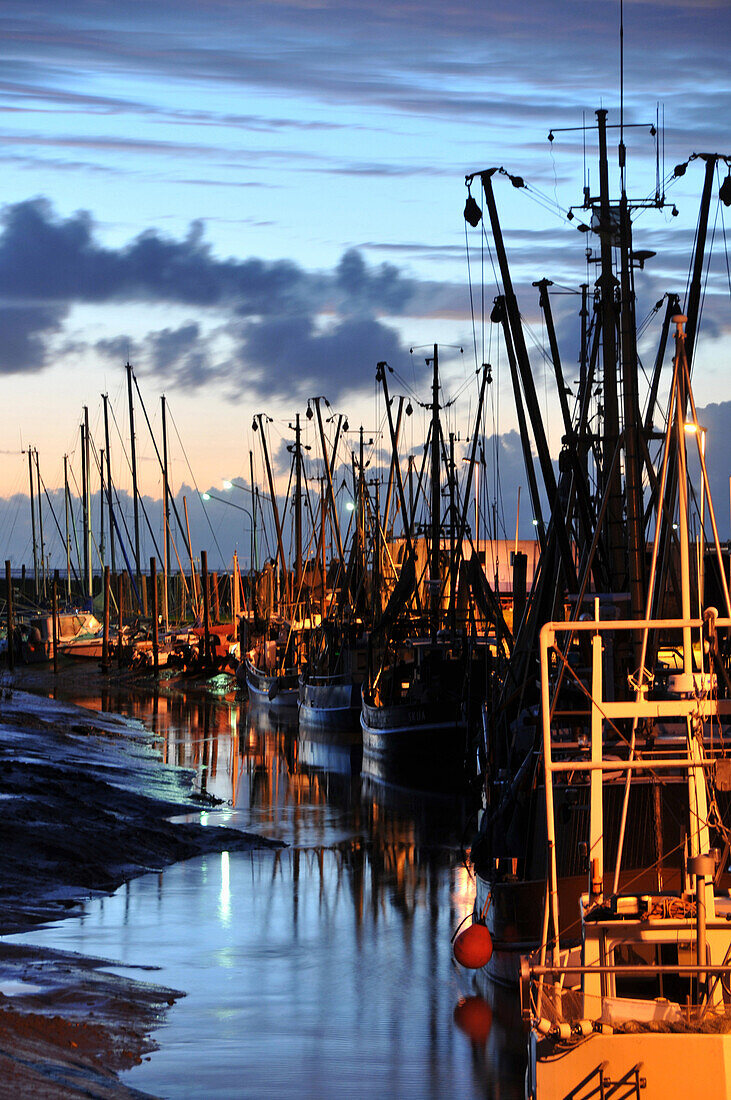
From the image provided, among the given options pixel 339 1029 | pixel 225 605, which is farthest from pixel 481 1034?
pixel 225 605

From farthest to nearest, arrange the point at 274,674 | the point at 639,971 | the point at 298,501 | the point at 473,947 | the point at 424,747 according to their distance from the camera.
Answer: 1. the point at 298,501
2. the point at 274,674
3. the point at 424,747
4. the point at 473,947
5. the point at 639,971

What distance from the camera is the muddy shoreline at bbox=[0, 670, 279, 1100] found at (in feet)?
47.4

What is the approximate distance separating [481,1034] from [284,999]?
3.05 meters

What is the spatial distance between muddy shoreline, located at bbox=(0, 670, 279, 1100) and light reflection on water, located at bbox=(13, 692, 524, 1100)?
499 millimetres

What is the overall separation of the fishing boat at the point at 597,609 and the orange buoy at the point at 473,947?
1.53 metres

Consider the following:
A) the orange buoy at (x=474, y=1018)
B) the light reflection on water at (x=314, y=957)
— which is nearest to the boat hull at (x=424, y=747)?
the light reflection on water at (x=314, y=957)

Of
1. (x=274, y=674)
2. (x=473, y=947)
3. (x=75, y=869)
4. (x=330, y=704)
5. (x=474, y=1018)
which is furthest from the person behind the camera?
(x=274, y=674)

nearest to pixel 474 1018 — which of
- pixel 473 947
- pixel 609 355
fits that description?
pixel 473 947

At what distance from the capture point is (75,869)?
80.3 ft

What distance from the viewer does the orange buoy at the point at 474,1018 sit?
1725cm

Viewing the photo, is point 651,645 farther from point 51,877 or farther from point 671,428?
point 51,877

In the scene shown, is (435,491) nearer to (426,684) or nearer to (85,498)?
(426,684)

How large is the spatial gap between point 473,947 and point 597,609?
4.11 meters

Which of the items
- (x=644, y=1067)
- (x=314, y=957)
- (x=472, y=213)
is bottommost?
(x=314, y=957)
